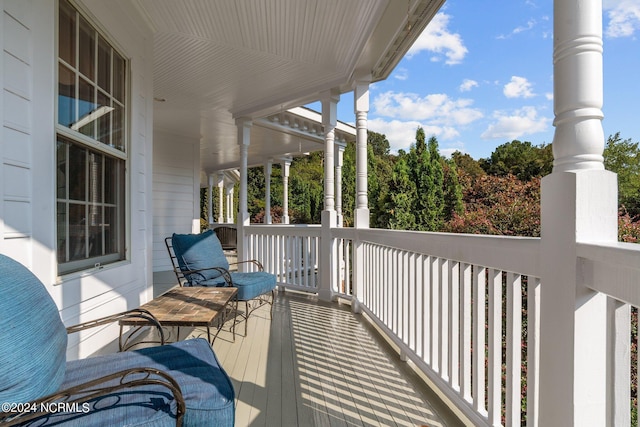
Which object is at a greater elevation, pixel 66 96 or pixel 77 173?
pixel 66 96

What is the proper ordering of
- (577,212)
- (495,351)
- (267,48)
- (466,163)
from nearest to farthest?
1. (577,212)
2. (495,351)
3. (267,48)
4. (466,163)

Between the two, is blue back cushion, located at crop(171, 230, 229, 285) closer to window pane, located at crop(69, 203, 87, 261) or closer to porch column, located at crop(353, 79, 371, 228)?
window pane, located at crop(69, 203, 87, 261)

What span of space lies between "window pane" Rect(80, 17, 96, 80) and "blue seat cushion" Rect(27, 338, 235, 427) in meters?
1.89

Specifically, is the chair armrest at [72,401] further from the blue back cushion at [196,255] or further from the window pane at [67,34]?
the blue back cushion at [196,255]

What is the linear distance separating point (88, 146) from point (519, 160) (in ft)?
56.0

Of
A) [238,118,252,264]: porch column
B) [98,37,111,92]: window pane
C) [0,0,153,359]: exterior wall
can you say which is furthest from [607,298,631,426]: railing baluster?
[238,118,252,264]: porch column

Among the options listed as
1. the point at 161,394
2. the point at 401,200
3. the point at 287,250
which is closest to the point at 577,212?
the point at 161,394

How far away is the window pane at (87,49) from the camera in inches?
89.0

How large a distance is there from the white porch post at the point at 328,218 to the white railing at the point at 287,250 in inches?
6.4

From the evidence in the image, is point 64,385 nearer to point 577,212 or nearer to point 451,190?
point 577,212

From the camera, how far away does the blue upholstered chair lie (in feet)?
3.52

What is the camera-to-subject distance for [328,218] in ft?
15.5

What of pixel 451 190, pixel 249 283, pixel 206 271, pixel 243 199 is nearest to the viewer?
pixel 249 283

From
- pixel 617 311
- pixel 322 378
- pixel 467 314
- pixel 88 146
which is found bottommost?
pixel 322 378
